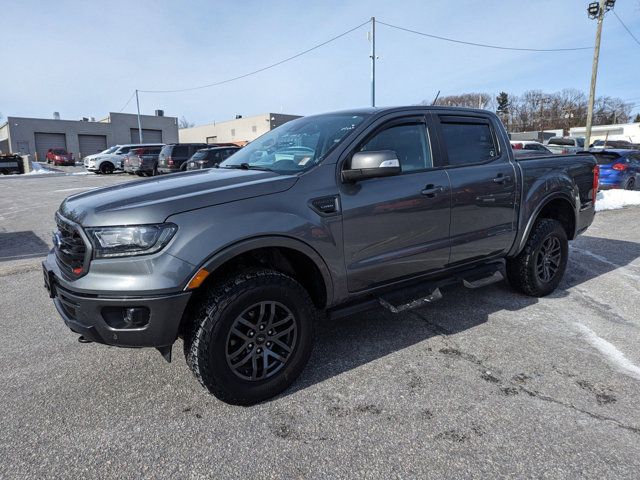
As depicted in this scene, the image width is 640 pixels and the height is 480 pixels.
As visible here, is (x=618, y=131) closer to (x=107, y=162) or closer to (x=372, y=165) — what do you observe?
(x=107, y=162)

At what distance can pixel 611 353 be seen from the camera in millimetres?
3500

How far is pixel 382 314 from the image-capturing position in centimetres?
430

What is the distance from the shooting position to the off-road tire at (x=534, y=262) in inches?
177

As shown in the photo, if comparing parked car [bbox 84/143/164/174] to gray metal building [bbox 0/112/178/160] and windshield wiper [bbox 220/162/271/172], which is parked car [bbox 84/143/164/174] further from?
gray metal building [bbox 0/112/178/160]

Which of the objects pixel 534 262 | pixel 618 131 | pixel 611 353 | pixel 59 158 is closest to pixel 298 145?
pixel 534 262

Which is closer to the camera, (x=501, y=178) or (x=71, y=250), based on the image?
(x=71, y=250)

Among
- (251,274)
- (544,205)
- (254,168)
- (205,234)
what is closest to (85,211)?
(205,234)

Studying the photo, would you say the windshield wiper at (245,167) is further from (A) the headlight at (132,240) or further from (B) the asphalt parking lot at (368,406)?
(B) the asphalt parking lot at (368,406)

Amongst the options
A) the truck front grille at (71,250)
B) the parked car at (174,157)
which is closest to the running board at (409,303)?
the truck front grille at (71,250)

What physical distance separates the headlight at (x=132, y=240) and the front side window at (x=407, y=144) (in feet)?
5.36

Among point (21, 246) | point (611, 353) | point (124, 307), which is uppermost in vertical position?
point (124, 307)

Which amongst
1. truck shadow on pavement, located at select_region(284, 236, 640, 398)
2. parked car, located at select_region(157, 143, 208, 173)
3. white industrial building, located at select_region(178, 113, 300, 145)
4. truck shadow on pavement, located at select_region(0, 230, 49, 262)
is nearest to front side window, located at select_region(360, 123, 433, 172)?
truck shadow on pavement, located at select_region(284, 236, 640, 398)

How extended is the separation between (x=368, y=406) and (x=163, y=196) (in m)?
1.77

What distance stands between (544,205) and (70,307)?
426 cm
